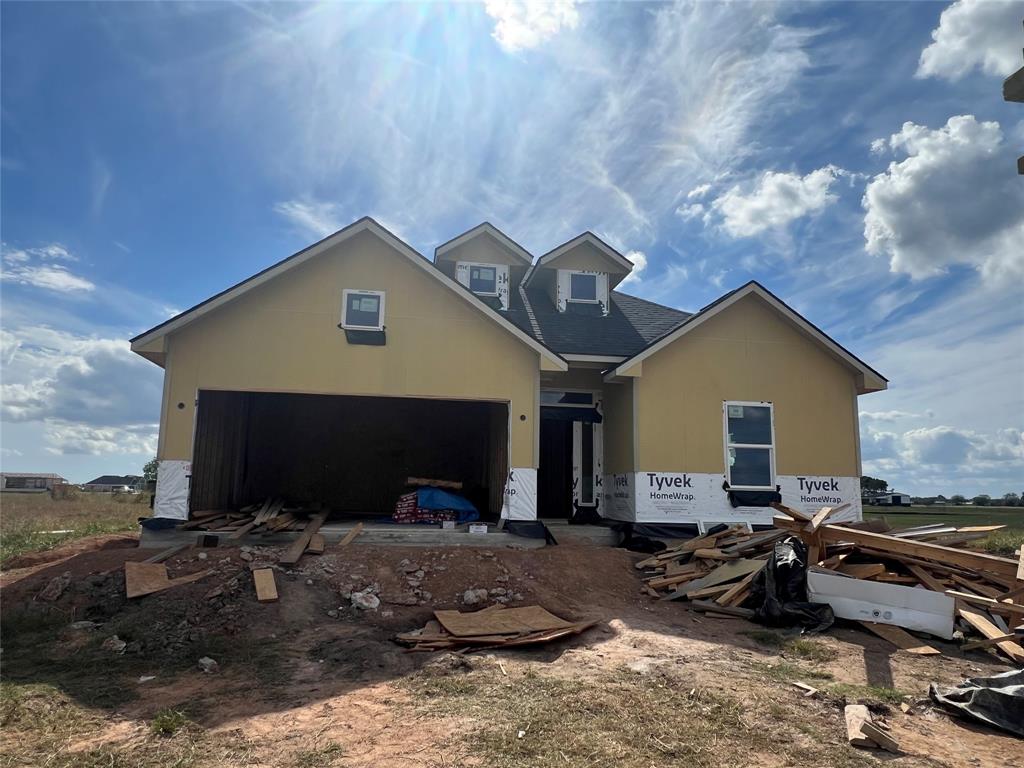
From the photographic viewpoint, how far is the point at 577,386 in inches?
572

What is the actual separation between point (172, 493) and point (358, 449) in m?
5.70

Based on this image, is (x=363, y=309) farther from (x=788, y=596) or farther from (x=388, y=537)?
(x=788, y=596)

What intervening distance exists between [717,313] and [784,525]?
4.98 m

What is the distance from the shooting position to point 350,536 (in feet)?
35.5

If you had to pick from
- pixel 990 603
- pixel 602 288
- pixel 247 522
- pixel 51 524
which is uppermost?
pixel 602 288

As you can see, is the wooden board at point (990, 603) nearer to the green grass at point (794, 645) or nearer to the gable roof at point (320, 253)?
the green grass at point (794, 645)

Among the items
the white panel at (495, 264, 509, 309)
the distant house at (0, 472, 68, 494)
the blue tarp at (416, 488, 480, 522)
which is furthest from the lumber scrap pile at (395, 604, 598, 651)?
the distant house at (0, 472, 68, 494)

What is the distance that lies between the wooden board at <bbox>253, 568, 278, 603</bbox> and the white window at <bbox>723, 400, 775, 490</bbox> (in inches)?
335

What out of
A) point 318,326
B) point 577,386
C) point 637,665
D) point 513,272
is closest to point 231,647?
point 637,665

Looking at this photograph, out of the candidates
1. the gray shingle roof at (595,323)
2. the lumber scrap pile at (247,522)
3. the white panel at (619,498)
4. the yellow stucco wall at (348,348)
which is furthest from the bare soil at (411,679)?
the gray shingle roof at (595,323)

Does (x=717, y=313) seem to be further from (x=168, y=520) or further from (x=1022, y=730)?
(x=168, y=520)

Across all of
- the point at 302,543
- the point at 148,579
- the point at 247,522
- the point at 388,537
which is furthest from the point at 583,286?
the point at 148,579

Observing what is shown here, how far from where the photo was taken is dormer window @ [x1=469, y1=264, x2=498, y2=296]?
52.0 feet

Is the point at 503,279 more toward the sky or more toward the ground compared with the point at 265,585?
more toward the sky
